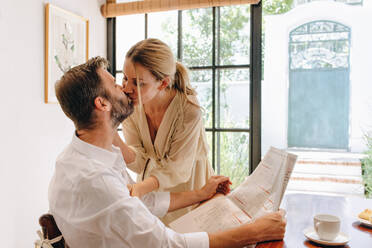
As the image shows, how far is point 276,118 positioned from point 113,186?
614cm

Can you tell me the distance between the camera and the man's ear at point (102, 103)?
96cm

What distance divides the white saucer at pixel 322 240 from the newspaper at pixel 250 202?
12 cm

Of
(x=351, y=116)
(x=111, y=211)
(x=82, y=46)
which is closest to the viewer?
(x=111, y=211)

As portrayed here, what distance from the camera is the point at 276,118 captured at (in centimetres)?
661

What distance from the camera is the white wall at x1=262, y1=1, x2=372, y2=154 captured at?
20.1 feet

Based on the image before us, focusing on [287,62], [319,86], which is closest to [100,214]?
[287,62]

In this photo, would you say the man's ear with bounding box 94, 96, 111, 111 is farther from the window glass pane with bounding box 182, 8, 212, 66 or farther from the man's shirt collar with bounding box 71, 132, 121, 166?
the window glass pane with bounding box 182, 8, 212, 66

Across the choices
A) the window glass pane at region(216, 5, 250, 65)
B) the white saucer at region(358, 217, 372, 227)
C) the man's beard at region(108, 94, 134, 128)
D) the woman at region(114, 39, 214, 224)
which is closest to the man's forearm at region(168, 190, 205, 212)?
the woman at region(114, 39, 214, 224)

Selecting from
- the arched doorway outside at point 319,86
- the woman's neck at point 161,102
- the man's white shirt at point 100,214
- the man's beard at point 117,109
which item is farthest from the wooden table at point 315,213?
the arched doorway outside at point 319,86

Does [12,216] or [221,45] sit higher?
[221,45]

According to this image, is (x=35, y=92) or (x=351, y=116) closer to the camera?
(x=35, y=92)

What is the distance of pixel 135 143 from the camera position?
5.57ft

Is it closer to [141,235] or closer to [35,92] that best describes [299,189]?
[35,92]

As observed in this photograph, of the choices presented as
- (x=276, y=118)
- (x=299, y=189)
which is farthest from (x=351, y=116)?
(x=299, y=189)
